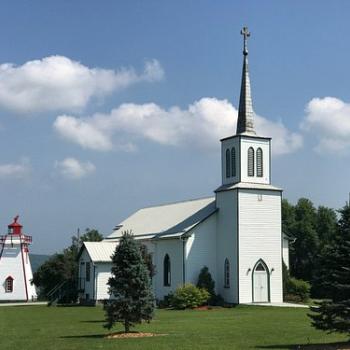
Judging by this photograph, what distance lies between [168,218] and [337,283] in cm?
3715

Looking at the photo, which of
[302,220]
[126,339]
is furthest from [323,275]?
[302,220]

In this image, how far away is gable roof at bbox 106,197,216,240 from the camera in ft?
160

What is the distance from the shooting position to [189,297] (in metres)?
43.2

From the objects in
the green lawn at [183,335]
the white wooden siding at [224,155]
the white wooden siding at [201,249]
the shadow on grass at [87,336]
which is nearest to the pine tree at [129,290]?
the shadow on grass at [87,336]

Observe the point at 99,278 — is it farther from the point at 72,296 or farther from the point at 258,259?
the point at 258,259

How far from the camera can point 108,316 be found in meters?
24.1

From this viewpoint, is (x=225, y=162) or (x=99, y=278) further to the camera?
(x=99, y=278)

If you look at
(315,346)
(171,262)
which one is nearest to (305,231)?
(171,262)

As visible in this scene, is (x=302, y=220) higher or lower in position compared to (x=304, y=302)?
higher

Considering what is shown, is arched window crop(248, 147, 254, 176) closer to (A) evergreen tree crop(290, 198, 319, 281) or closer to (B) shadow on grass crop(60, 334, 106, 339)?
(B) shadow on grass crop(60, 334, 106, 339)

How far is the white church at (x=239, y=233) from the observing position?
44.6 meters

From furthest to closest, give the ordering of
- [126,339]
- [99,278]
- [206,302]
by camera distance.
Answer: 1. [99,278]
2. [206,302]
3. [126,339]

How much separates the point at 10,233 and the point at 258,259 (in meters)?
34.5

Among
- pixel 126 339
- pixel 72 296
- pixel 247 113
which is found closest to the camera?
pixel 126 339
